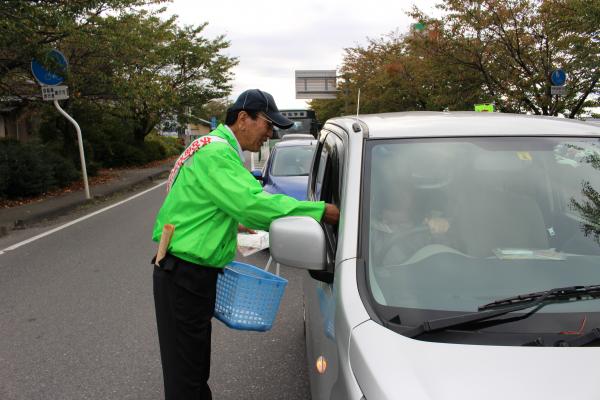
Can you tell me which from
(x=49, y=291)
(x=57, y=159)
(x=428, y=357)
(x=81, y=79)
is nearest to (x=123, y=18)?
(x=81, y=79)

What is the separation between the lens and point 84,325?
4.53 meters

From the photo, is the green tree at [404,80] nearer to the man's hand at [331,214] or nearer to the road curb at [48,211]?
the road curb at [48,211]

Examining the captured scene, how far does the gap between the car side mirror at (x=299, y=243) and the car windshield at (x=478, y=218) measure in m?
0.20

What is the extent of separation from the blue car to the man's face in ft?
17.5

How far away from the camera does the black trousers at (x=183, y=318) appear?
7.60ft

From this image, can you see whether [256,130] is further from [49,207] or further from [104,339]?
[49,207]

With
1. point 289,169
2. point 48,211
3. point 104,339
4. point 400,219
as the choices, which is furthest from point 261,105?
point 48,211

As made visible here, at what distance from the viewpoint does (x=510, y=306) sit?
5.80 feet

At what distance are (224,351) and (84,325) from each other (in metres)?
1.39

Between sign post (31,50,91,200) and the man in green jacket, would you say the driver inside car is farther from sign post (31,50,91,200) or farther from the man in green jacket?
sign post (31,50,91,200)

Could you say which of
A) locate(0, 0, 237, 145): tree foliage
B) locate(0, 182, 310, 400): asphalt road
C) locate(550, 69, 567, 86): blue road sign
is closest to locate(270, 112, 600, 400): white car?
locate(0, 182, 310, 400): asphalt road

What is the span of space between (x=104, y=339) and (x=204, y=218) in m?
2.50

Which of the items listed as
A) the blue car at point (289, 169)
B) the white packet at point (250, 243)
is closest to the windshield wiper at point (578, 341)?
the white packet at point (250, 243)

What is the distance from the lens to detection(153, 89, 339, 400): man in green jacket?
2.17 metres
